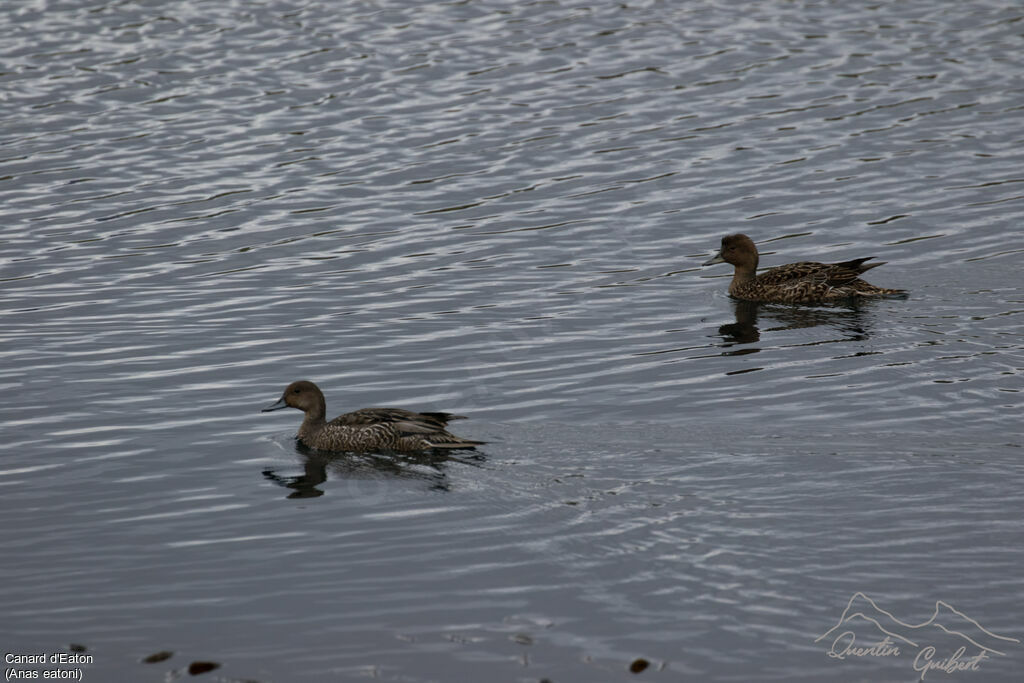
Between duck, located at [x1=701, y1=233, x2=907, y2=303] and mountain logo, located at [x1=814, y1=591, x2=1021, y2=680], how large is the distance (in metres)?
8.53

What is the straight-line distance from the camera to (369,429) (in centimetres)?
1334

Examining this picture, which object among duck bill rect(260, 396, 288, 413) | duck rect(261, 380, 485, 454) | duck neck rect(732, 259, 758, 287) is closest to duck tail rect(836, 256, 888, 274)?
duck neck rect(732, 259, 758, 287)

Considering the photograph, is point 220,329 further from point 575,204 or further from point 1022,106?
point 1022,106

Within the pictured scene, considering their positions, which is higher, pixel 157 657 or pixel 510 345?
pixel 157 657

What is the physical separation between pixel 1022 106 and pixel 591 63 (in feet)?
29.8

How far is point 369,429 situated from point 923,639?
578cm

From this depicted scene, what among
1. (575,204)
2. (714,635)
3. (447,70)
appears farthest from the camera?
(447,70)

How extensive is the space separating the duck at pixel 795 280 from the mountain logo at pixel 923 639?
8.53 m

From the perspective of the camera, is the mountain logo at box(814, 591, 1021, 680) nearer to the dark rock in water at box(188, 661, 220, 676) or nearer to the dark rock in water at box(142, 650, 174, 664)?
the dark rock in water at box(188, 661, 220, 676)

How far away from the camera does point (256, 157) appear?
25.5 m

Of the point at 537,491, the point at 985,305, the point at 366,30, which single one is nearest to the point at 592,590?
the point at 537,491

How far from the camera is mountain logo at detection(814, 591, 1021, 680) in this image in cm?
923

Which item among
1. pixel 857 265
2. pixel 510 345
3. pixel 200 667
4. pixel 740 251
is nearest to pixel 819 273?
pixel 857 265

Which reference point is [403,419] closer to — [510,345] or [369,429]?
[369,429]
